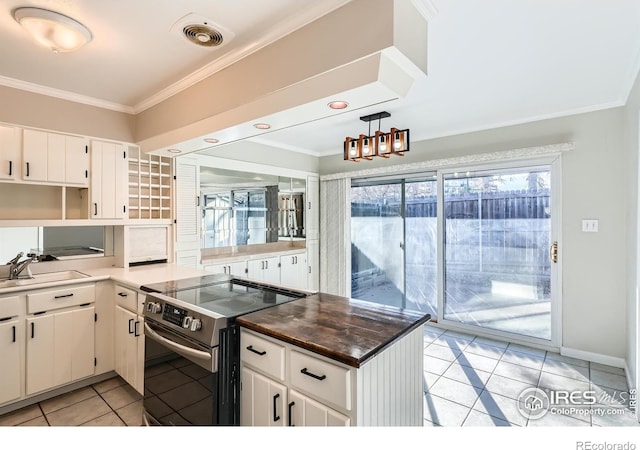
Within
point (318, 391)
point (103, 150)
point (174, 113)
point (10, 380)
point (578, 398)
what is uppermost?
point (174, 113)

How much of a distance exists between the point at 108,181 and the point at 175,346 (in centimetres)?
197

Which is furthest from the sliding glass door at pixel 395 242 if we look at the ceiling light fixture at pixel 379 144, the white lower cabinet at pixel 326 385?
the white lower cabinet at pixel 326 385

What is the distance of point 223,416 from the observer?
165cm

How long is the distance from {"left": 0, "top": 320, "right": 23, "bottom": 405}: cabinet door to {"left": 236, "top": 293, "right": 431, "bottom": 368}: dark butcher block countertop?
189cm

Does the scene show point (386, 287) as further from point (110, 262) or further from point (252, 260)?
point (110, 262)

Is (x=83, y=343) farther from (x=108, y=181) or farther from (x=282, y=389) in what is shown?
(x=282, y=389)

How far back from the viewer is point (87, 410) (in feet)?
7.77

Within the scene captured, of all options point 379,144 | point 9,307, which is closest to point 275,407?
point 9,307

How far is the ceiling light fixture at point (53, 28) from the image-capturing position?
1709mm

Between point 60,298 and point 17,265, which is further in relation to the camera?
point 17,265

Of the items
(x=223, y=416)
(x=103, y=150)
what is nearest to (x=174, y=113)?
(x=103, y=150)

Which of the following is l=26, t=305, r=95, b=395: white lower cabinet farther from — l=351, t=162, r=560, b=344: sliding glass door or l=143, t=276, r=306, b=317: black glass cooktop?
l=351, t=162, r=560, b=344: sliding glass door
